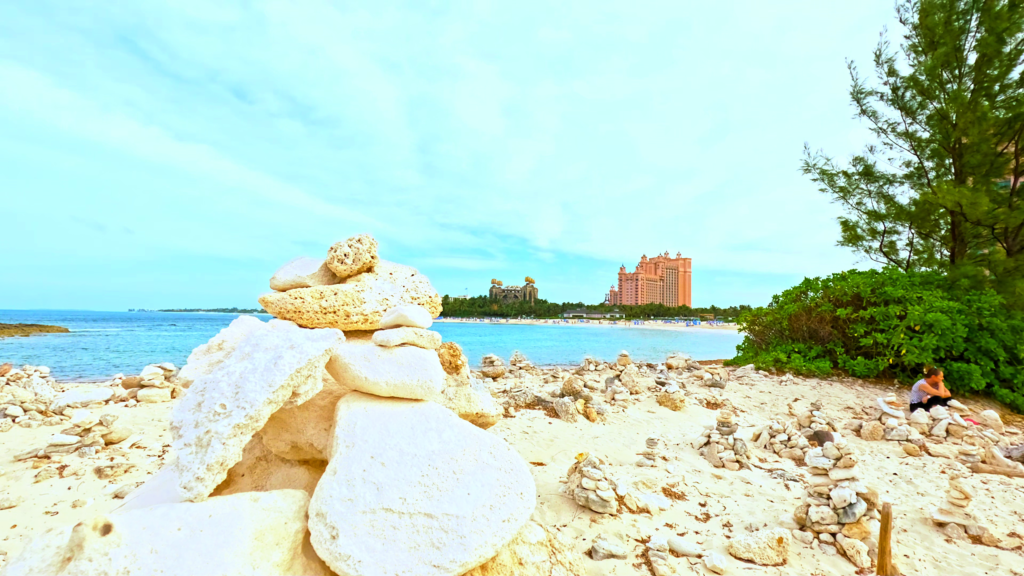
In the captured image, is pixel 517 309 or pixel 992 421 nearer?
pixel 992 421

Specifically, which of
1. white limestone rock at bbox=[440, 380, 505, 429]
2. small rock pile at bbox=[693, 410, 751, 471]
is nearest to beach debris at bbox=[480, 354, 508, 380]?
small rock pile at bbox=[693, 410, 751, 471]

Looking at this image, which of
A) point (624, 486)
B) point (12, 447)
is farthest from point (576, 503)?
point (12, 447)

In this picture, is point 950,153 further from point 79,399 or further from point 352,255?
point 79,399

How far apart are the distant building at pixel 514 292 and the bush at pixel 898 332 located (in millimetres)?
67376

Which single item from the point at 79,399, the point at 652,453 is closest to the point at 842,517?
the point at 652,453

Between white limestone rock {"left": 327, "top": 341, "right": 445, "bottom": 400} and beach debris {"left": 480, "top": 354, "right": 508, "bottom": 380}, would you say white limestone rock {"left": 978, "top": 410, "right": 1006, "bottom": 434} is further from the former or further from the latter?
beach debris {"left": 480, "top": 354, "right": 508, "bottom": 380}

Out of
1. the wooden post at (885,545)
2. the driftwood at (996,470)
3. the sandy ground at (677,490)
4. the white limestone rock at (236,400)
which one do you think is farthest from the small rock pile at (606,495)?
the driftwood at (996,470)

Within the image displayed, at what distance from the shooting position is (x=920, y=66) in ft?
37.9

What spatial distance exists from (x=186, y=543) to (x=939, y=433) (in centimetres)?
886

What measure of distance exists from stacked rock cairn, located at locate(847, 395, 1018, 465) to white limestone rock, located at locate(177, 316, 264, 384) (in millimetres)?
7864

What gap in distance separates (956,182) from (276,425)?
15.2 meters

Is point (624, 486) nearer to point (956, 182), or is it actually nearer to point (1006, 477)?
point (1006, 477)

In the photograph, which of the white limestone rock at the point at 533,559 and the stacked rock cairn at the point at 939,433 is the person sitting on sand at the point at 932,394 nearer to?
the stacked rock cairn at the point at 939,433

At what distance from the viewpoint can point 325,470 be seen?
274 centimetres
